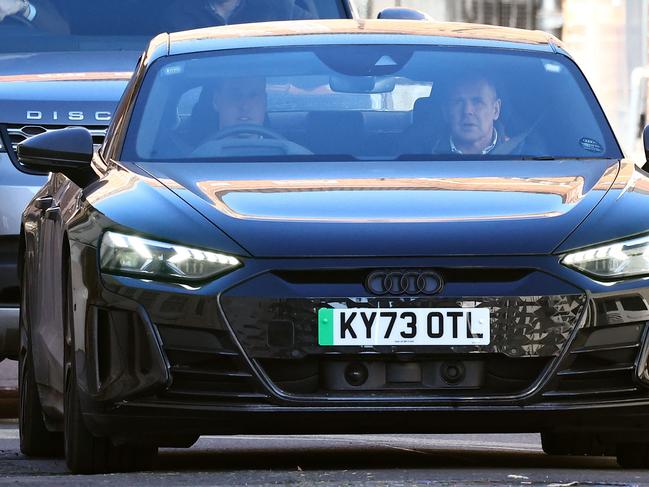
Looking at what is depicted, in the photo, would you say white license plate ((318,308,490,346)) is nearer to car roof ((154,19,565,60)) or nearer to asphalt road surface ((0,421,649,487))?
asphalt road surface ((0,421,649,487))

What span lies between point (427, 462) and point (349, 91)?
1293 millimetres

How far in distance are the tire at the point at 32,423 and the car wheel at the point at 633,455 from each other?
2.24 meters

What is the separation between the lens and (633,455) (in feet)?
25.8

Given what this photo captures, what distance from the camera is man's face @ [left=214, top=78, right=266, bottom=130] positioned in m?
8.43

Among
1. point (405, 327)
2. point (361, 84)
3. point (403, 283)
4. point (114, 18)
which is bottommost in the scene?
point (405, 327)

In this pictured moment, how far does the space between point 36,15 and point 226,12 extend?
98cm

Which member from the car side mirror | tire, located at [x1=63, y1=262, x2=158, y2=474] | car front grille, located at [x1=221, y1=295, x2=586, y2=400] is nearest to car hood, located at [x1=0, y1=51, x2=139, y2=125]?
the car side mirror

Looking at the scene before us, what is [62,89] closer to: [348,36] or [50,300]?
[348,36]

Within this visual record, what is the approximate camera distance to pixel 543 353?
716 centimetres

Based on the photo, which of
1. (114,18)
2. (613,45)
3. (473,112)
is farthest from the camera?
(613,45)

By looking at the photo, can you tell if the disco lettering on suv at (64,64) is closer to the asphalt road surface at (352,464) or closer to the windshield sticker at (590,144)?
the asphalt road surface at (352,464)

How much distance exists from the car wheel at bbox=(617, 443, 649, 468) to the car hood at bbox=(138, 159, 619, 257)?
831 mm

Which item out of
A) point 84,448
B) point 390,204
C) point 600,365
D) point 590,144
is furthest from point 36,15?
point 600,365

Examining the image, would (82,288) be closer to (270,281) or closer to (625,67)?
(270,281)
